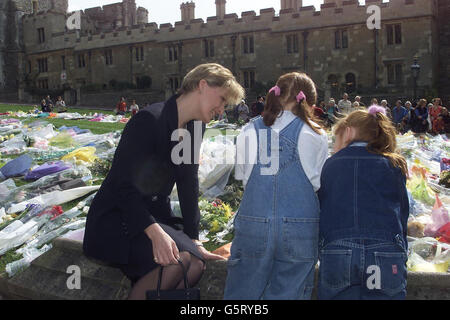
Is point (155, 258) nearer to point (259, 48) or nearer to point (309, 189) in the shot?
point (309, 189)

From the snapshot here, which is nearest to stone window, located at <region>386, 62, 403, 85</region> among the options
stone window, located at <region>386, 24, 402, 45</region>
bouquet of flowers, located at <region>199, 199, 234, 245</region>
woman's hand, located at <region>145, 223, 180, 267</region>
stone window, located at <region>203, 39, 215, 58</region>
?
stone window, located at <region>386, 24, 402, 45</region>

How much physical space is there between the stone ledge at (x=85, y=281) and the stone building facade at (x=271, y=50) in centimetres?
2388

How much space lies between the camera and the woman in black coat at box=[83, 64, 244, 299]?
9.10 ft

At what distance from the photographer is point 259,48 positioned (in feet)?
107

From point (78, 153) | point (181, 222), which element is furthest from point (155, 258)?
point (78, 153)

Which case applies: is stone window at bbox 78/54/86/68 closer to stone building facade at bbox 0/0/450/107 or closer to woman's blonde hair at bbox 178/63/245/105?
stone building facade at bbox 0/0/450/107

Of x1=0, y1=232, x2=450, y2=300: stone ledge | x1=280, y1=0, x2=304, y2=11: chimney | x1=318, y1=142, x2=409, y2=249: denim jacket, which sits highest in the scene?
x1=280, y1=0, x2=304, y2=11: chimney

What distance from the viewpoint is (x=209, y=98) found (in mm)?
3025

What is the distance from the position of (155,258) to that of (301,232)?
2.72ft

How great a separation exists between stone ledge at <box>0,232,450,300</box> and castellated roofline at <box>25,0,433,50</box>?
27.2m

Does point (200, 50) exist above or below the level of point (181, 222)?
above

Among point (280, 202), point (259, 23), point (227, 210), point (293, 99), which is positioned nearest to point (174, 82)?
point (259, 23)

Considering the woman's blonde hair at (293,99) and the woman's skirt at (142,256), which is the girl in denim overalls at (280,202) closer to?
the woman's blonde hair at (293,99)

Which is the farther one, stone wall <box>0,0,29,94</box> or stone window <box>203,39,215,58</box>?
stone wall <box>0,0,29,94</box>
